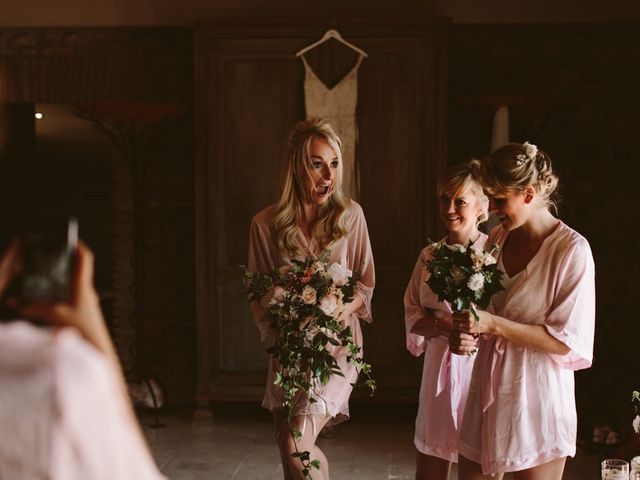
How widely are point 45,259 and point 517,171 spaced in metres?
1.92

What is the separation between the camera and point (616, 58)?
250 inches

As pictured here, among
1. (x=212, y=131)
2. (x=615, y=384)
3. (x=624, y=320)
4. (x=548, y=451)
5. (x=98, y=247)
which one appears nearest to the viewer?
(x=98, y=247)

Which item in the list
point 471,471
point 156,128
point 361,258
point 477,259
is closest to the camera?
point 477,259

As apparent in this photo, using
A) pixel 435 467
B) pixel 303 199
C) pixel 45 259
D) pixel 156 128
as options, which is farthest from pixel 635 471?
pixel 156 128

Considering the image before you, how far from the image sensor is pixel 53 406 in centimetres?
84

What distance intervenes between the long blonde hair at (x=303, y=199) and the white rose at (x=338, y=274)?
0.83 feet

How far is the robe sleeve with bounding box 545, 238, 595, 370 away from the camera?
2549 mm

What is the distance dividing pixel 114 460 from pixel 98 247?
287 millimetres

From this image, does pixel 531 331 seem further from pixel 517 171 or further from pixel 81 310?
pixel 81 310

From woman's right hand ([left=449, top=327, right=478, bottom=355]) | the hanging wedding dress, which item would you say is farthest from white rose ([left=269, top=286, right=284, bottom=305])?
the hanging wedding dress

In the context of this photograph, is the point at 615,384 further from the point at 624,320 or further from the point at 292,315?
the point at 292,315

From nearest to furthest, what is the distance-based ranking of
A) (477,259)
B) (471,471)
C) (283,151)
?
1. (477,259)
2. (471,471)
3. (283,151)

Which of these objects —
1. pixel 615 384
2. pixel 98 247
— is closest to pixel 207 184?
pixel 615 384

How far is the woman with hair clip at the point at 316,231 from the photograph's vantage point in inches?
130
